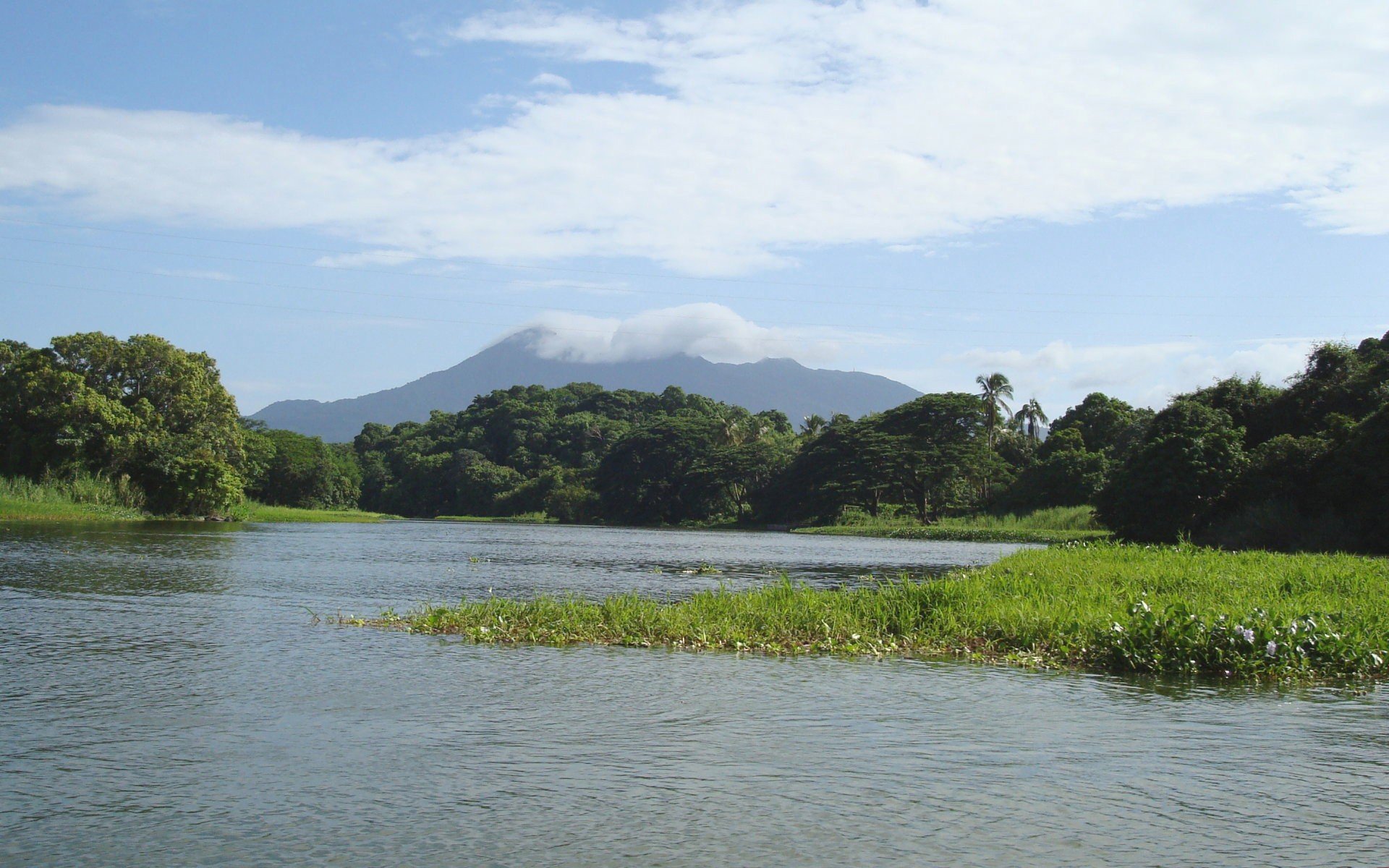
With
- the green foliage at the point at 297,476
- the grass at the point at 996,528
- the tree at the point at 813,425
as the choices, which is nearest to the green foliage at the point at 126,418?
the green foliage at the point at 297,476

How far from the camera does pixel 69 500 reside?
56844mm

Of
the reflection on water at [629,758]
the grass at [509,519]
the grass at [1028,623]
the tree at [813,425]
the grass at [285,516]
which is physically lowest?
the grass at [509,519]

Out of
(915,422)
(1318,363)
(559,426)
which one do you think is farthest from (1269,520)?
(559,426)

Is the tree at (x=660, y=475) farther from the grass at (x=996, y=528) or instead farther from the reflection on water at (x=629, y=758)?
the reflection on water at (x=629, y=758)

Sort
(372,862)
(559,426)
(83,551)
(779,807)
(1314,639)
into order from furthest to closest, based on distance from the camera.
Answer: (559,426) → (83,551) → (1314,639) → (779,807) → (372,862)

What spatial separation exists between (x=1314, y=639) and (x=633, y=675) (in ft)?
31.4

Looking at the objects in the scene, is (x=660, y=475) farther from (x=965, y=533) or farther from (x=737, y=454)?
(x=965, y=533)

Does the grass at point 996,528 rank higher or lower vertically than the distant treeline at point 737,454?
lower

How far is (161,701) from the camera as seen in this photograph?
38.7 ft

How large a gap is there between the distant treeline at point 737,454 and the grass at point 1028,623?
74.8 ft

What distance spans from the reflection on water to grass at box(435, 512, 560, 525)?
98.8 m

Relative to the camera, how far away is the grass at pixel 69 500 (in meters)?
52.6

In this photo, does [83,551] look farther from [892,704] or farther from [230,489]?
[230,489]

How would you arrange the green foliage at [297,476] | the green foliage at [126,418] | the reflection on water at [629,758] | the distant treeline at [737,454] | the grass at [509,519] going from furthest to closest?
the grass at [509,519]
the green foliage at [297,476]
the green foliage at [126,418]
the distant treeline at [737,454]
the reflection on water at [629,758]
